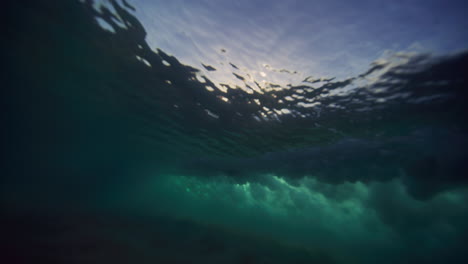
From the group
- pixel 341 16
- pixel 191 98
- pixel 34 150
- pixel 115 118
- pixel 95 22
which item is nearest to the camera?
pixel 341 16

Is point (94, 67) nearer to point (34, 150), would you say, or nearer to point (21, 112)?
point (21, 112)

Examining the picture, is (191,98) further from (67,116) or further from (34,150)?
(34,150)

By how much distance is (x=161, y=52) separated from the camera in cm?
1102

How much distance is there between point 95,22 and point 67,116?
26875 mm

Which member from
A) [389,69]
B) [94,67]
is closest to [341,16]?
[389,69]

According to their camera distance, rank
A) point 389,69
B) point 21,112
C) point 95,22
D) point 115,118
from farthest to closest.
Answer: point 21,112 → point 115,118 → point 95,22 → point 389,69

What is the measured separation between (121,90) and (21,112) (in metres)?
37.8

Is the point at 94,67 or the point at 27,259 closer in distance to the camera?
the point at 27,259

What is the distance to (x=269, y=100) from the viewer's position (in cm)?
1256

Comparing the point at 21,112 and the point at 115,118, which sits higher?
the point at 21,112

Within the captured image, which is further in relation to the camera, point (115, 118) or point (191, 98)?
point (115, 118)

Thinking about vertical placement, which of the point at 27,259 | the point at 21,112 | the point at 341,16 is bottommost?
the point at 27,259

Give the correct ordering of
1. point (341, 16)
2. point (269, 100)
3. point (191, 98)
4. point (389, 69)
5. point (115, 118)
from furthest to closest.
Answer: point (115, 118), point (191, 98), point (269, 100), point (389, 69), point (341, 16)

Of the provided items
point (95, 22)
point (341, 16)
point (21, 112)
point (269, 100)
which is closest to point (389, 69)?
point (341, 16)
